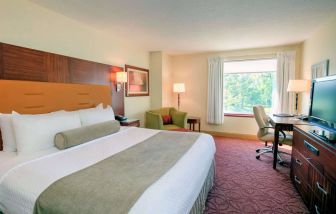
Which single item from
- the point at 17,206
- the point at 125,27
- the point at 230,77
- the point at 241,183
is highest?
the point at 125,27

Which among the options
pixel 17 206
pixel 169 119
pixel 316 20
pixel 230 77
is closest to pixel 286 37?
pixel 316 20

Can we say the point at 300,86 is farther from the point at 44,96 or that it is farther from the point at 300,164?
the point at 44,96

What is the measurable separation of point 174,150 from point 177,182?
68 cm

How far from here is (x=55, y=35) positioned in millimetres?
2727

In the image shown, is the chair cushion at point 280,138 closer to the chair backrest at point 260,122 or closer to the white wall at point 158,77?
the chair backrest at point 260,122

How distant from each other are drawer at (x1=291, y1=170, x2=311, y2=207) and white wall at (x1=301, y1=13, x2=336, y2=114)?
1.72 meters

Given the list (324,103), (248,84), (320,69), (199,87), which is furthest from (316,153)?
(199,87)

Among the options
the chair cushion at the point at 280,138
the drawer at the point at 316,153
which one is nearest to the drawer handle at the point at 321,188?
the drawer at the point at 316,153

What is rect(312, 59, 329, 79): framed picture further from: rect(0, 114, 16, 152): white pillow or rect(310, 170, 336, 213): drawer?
rect(0, 114, 16, 152): white pillow

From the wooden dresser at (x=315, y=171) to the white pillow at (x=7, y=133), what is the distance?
117 inches

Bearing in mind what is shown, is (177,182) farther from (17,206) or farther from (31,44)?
(31,44)

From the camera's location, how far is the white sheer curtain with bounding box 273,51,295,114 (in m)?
4.57

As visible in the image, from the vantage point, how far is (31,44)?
7.95 ft

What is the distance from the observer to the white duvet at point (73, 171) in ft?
3.79
